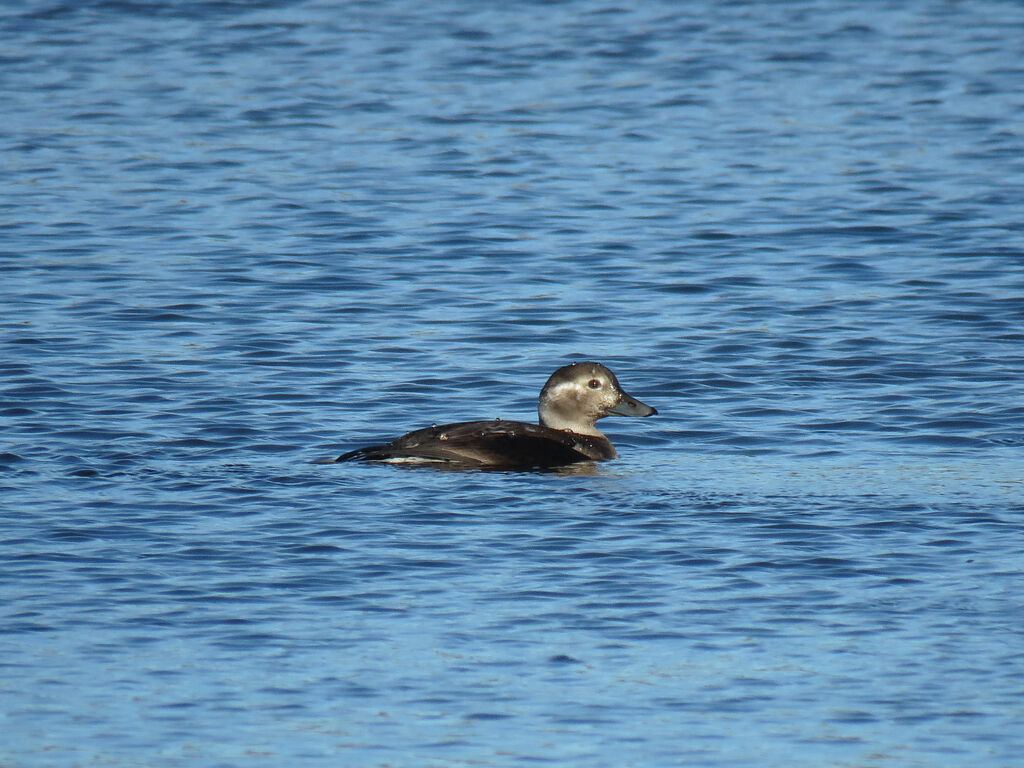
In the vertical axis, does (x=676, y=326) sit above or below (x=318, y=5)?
below

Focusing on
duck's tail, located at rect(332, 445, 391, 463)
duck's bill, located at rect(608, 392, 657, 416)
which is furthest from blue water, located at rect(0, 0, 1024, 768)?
duck's bill, located at rect(608, 392, 657, 416)

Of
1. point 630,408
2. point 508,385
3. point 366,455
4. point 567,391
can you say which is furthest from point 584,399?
point 366,455

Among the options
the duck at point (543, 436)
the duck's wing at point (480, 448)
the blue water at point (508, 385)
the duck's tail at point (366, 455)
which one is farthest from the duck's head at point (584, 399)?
the duck's tail at point (366, 455)

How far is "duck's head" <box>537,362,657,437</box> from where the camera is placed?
1212cm

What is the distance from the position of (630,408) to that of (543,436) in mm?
830

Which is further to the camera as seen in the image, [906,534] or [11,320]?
[11,320]

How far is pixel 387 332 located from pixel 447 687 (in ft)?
25.0

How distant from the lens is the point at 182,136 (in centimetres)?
2212

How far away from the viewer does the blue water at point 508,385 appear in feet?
24.4

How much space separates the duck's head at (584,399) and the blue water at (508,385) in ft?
1.20

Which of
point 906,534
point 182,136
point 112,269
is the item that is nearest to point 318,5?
point 182,136

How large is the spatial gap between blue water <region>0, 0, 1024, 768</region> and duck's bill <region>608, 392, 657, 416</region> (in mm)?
252

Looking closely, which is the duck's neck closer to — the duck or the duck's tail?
the duck

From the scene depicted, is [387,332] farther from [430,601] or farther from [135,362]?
[430,601]
